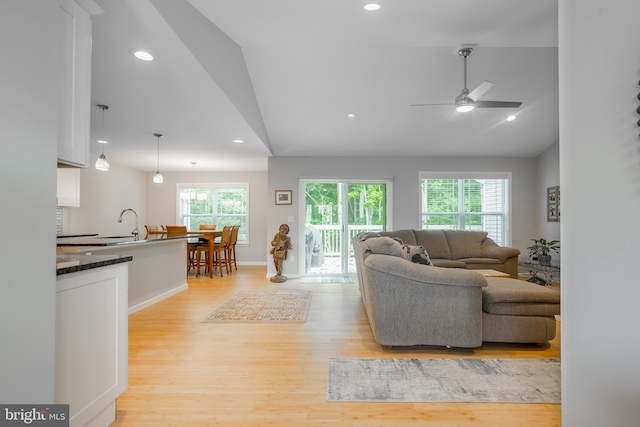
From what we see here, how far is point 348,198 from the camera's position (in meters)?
6.04

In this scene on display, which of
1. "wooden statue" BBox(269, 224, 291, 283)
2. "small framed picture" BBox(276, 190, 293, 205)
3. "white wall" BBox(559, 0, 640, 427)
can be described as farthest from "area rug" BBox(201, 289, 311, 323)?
"white wall" BBox(559, 0, 640, 427)

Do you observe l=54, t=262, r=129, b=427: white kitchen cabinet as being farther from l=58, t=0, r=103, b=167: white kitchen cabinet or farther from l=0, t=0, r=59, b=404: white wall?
l=58, t=0, r=103, b=167: white kitchen cabinet

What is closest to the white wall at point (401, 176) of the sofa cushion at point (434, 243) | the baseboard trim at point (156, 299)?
the sofa cushion at point (434, 243)

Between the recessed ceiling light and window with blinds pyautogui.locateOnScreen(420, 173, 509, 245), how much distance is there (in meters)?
5.16

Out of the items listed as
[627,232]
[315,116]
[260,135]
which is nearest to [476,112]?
[315,116]

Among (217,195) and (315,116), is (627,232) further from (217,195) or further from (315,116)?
(217,195)

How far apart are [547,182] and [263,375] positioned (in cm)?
632

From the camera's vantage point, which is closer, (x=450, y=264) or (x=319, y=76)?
(x=319, y=76)

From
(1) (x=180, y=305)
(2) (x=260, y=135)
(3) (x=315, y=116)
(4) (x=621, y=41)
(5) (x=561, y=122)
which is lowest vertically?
(1) (x=180, y=305)

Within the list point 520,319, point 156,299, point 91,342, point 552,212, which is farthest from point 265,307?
point 552,212

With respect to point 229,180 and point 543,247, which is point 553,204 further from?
point 229,180

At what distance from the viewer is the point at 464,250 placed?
207 inches

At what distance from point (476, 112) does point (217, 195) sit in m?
6.00

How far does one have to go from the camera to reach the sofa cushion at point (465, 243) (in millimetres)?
5227
